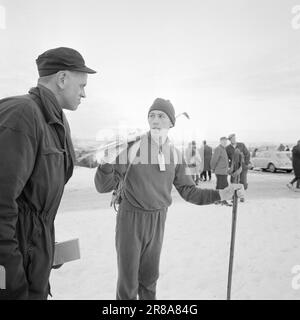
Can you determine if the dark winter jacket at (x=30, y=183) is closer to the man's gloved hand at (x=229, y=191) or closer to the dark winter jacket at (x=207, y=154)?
the man's gloved hand at (x=229, y=191)

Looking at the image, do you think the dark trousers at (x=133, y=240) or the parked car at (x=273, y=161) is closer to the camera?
the dark trousers at (x=133, y=240)

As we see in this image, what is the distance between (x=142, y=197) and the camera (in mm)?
2529

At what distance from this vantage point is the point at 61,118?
5.32 feet

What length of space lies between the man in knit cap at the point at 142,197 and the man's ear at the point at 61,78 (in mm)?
872

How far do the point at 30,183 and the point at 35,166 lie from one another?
0.08 m

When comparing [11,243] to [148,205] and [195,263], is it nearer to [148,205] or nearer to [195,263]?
[148,205]

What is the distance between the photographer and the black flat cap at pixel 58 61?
157 centimetres

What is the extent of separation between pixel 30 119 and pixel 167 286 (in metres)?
2.90

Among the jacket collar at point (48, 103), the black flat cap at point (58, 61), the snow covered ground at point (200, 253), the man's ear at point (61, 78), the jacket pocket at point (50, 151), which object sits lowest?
the snow covered ground at point (200, 253)

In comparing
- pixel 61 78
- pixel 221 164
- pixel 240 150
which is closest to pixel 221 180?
pixel 221 164

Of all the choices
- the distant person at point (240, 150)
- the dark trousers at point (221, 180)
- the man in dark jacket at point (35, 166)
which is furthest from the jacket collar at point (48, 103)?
the distant person at point (240, 150)

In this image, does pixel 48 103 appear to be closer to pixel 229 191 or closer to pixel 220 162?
pixel 229 191
